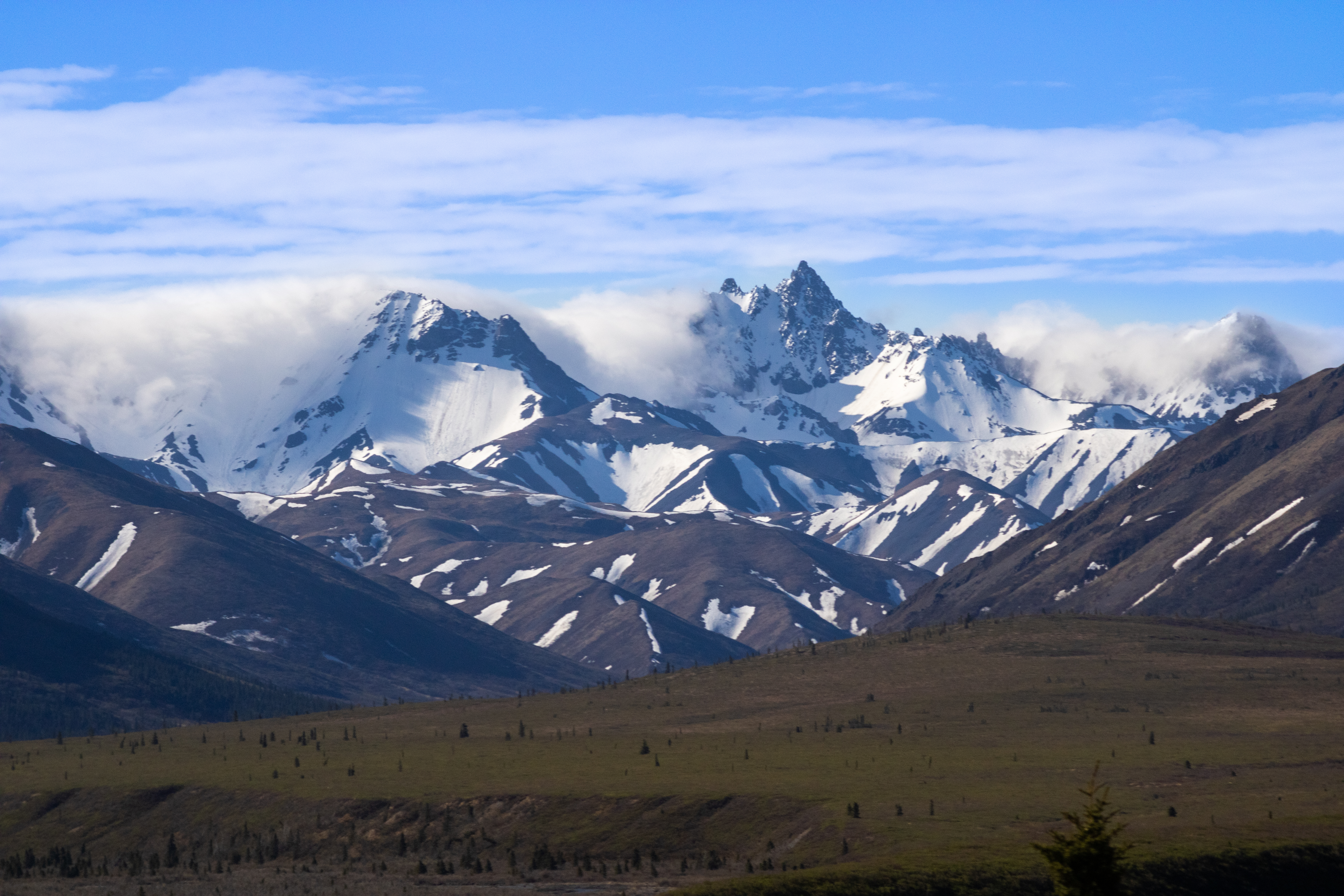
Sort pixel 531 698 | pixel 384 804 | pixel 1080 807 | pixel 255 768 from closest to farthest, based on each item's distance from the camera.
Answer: pixel 1080 807 → pixel 384 804 → pixel 255 768 → pixel 531 698

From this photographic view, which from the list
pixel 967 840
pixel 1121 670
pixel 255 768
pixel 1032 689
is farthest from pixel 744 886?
pixel 1121 670

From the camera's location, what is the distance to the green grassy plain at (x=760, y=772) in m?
83.1

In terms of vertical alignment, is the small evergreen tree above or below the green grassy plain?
below

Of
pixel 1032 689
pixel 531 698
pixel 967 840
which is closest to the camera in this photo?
pixel 967 840

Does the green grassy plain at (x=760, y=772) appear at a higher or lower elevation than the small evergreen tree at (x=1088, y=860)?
higher

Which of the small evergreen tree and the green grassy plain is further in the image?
the green grassy plain

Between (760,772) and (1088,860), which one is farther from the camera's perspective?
(760,772)

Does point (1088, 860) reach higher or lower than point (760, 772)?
A: lower

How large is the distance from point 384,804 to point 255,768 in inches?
828

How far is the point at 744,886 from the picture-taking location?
6556 centimetres

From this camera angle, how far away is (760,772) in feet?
335

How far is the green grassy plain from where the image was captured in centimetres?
8306

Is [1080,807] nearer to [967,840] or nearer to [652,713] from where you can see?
[967,840]

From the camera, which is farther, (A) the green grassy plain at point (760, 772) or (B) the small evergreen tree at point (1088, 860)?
(A) the green grassy plain at point (760, 772)
